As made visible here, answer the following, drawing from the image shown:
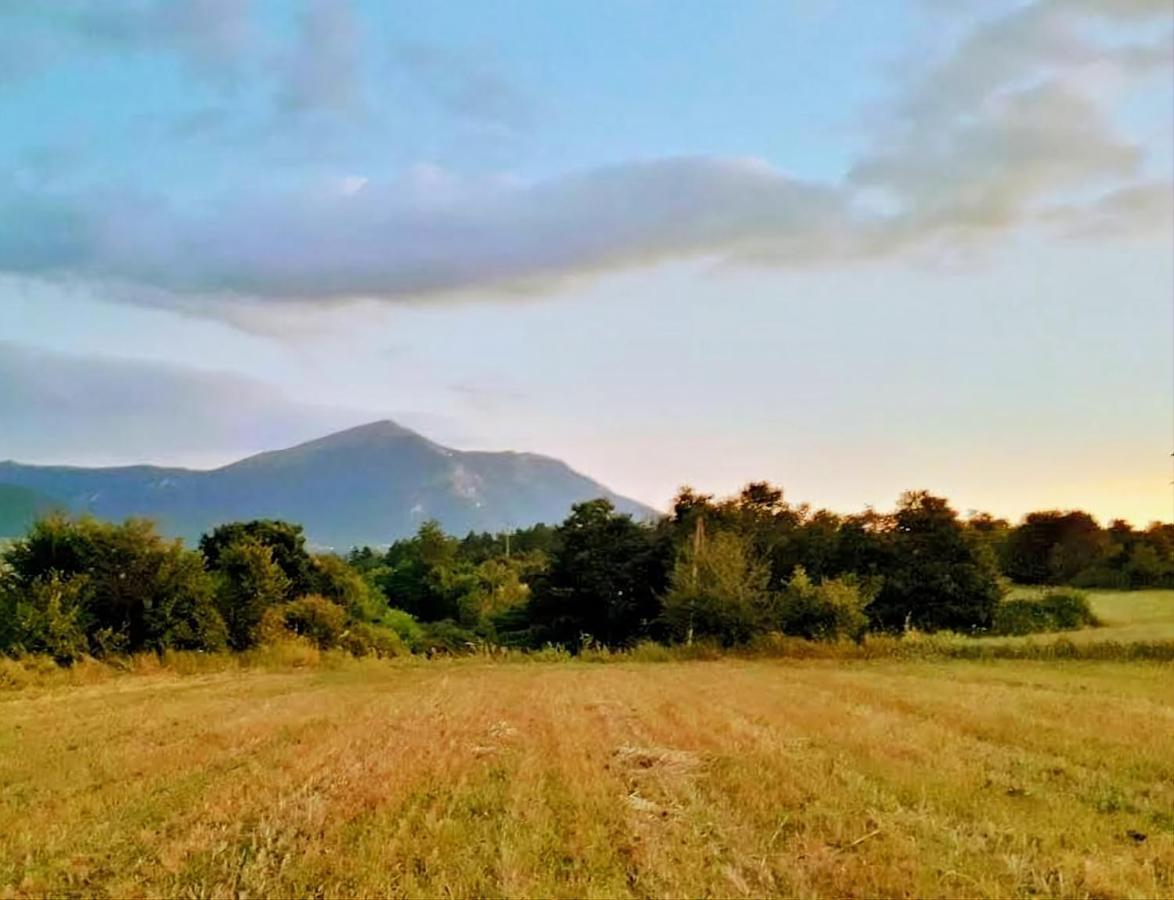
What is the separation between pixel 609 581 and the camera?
68.8 metres

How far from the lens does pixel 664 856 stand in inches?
254

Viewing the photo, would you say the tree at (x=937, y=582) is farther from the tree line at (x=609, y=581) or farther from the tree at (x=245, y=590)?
the tree at (x=245, y=590)

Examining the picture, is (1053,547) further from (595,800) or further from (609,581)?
(595,800)

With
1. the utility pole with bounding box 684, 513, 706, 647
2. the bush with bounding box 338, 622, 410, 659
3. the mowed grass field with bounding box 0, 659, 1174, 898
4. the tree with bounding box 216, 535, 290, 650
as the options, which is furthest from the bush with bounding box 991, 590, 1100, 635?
the mowed grass field with bounding box 0, 659, 1174, 898

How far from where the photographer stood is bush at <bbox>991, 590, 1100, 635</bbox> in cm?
5678

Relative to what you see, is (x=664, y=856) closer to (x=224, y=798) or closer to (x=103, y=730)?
(x=224, y=798)

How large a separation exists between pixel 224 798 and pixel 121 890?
2613mm

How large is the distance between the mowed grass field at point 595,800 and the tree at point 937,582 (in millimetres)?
44689

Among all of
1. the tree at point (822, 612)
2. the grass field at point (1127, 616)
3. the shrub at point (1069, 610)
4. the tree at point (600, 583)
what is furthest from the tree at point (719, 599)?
the shrub at point (1069, 610)

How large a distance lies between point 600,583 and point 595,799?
6113 centimetres

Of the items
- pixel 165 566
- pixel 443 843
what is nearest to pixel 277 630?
pixel 165 566

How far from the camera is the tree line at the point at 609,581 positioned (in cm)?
3384

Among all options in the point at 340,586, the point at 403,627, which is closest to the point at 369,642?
the point at 340,586

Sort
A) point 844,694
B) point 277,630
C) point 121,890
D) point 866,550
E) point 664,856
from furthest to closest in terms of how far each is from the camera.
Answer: point 866,550 → point 277,630 → point 844,694 → point 664,856 → point 121,890
